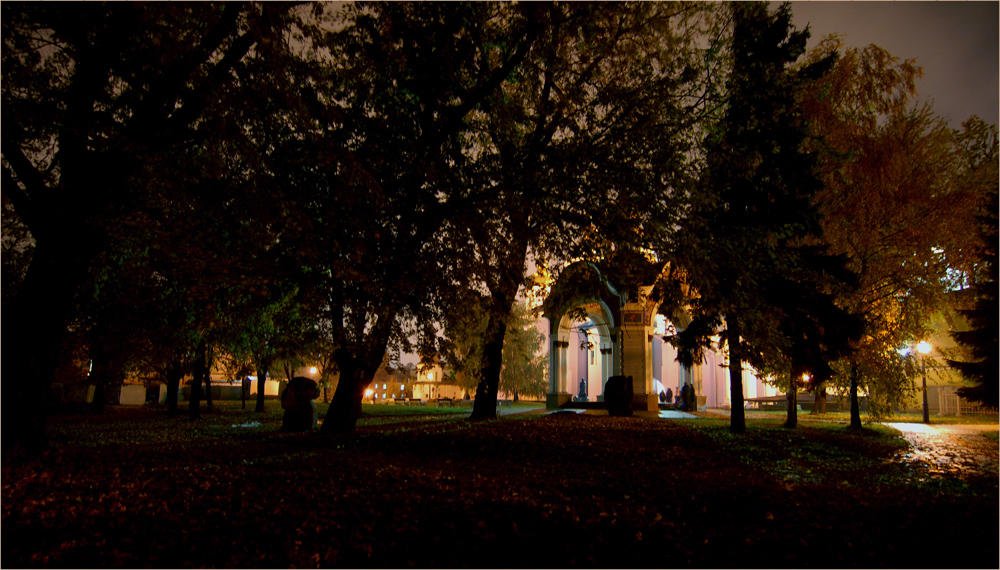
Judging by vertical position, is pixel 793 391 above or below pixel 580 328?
below

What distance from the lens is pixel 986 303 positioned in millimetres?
5254

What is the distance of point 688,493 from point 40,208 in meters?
10.5

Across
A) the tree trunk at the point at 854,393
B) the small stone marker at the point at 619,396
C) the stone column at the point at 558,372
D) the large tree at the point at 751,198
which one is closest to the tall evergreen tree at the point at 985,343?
the large tree at the point at 751,198

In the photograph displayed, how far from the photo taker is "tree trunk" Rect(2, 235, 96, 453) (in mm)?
8016

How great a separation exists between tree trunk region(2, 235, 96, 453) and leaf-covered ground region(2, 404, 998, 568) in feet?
2.15

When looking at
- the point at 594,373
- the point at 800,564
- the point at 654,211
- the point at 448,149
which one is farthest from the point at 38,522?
the point at 594,373

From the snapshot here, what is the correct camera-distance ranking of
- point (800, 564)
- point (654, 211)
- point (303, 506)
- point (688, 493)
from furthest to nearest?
point (654, 211) < point (688, 493) < point (303, 506) < point (800, 564)

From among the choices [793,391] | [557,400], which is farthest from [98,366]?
[793,391]

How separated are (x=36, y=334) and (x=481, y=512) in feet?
24.5

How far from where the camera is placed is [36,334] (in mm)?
8156

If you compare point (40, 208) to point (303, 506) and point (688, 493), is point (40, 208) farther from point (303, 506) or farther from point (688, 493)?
point (688, 493)

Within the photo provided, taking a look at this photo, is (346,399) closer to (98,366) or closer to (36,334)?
(36,334)

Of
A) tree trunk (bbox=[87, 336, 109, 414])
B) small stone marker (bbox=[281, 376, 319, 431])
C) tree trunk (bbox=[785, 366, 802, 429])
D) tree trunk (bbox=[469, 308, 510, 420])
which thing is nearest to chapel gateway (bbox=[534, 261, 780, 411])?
tree trunk (bbox=[785, 366, 802, 429])

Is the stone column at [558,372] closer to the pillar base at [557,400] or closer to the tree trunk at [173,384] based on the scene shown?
the pillar base at [557,400]
